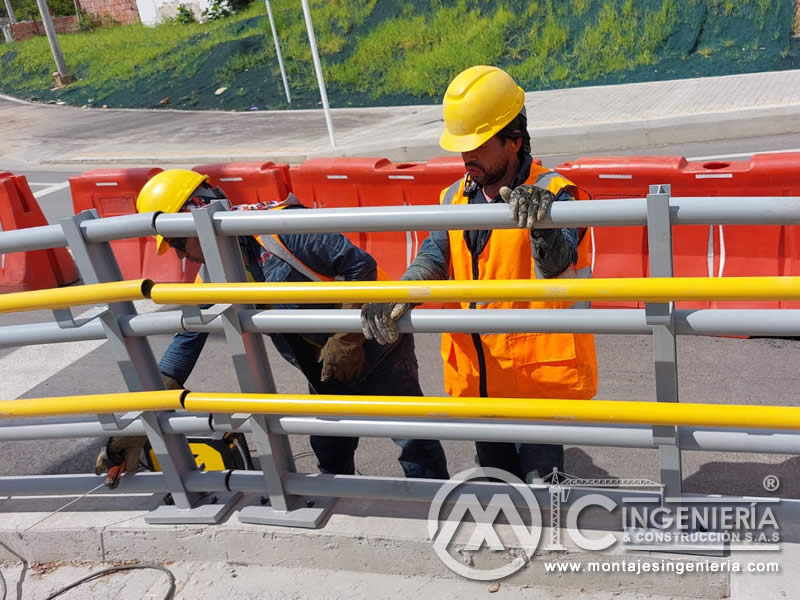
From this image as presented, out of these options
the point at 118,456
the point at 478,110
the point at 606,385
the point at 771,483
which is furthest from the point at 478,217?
the point at 606,385

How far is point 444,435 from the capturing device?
2.67 m

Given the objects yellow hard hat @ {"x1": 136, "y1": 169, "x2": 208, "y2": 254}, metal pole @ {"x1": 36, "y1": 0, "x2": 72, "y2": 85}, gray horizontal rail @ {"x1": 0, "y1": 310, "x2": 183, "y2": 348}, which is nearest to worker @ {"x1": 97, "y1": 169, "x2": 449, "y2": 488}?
yellow hard hat @ {"x1": 136, "y1": 169, "x2": 208, "y2": 254}

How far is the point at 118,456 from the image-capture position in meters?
3.34

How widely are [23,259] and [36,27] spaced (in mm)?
41010

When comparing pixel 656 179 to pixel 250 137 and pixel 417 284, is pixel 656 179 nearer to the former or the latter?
pixel 417 284

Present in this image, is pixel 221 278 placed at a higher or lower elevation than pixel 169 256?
higher

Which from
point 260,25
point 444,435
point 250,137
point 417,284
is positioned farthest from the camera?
point 260,25

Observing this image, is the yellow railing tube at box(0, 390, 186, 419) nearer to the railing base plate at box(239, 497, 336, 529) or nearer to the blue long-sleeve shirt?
the blue long-sleeve shirt

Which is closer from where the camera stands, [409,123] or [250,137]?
[409,123]

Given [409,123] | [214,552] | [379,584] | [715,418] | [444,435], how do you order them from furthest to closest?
[409,123] < [214,552] < [379,584] < [444,435] < [715,418]

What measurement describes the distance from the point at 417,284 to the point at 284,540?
1.25 metres

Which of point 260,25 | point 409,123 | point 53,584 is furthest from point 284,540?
point 260,25

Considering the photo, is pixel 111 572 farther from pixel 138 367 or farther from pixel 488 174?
pixel 488 174

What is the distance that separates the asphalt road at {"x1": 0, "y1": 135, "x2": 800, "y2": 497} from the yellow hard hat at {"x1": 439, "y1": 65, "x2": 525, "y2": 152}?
7.01 feet
